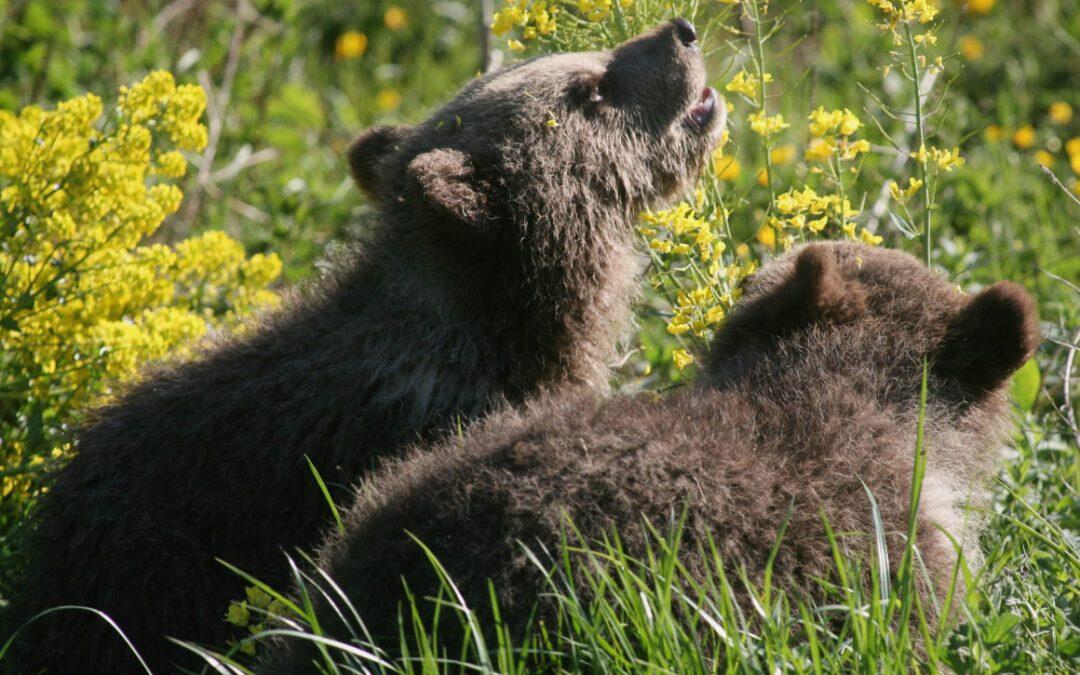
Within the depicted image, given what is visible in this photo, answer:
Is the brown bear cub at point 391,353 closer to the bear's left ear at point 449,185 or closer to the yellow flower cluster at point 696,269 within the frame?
the bear's left ear at point 449,185

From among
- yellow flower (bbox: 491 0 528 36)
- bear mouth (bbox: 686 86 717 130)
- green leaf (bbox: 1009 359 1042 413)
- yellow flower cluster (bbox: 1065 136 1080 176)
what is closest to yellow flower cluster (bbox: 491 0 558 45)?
yellow flower (bbox: 491 0 528 36)

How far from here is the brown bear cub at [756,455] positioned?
310 centimetres

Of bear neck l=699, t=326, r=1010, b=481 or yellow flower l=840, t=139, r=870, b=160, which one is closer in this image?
bear neck l=699, t=326, r=1010, b=481

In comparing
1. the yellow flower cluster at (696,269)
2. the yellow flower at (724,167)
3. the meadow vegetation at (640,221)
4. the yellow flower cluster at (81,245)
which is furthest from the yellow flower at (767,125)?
the yellow flower cluster at (81,245)

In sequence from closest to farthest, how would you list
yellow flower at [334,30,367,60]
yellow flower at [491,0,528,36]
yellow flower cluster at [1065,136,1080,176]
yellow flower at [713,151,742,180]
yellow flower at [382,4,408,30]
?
yellow flower at [491,0,528,36]
yellow flower at [713,151,742,180]
yellow flower cluster at [1065,136,1080,176]
yellow flower at [334,30,367,60]
yellow flower at [382,4,408,30]

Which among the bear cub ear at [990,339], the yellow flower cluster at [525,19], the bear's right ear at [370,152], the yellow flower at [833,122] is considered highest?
the yellow flower cluster at [525,19]

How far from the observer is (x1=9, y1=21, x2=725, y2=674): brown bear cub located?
4.06 meters

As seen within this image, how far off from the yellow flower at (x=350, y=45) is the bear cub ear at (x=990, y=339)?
6026 millimetres

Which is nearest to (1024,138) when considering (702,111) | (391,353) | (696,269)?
(702,111)

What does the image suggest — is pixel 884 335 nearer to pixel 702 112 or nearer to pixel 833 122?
pixel 833 122

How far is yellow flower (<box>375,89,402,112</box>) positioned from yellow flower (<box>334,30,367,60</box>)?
35 cm

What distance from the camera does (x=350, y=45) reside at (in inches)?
350

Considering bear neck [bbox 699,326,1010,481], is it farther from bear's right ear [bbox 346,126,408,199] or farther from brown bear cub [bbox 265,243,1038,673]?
bear's right ear [bbox 346,126,408,199]

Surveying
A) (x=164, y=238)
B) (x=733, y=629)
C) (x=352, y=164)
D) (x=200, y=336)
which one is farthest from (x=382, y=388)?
(x=164, y=238)
